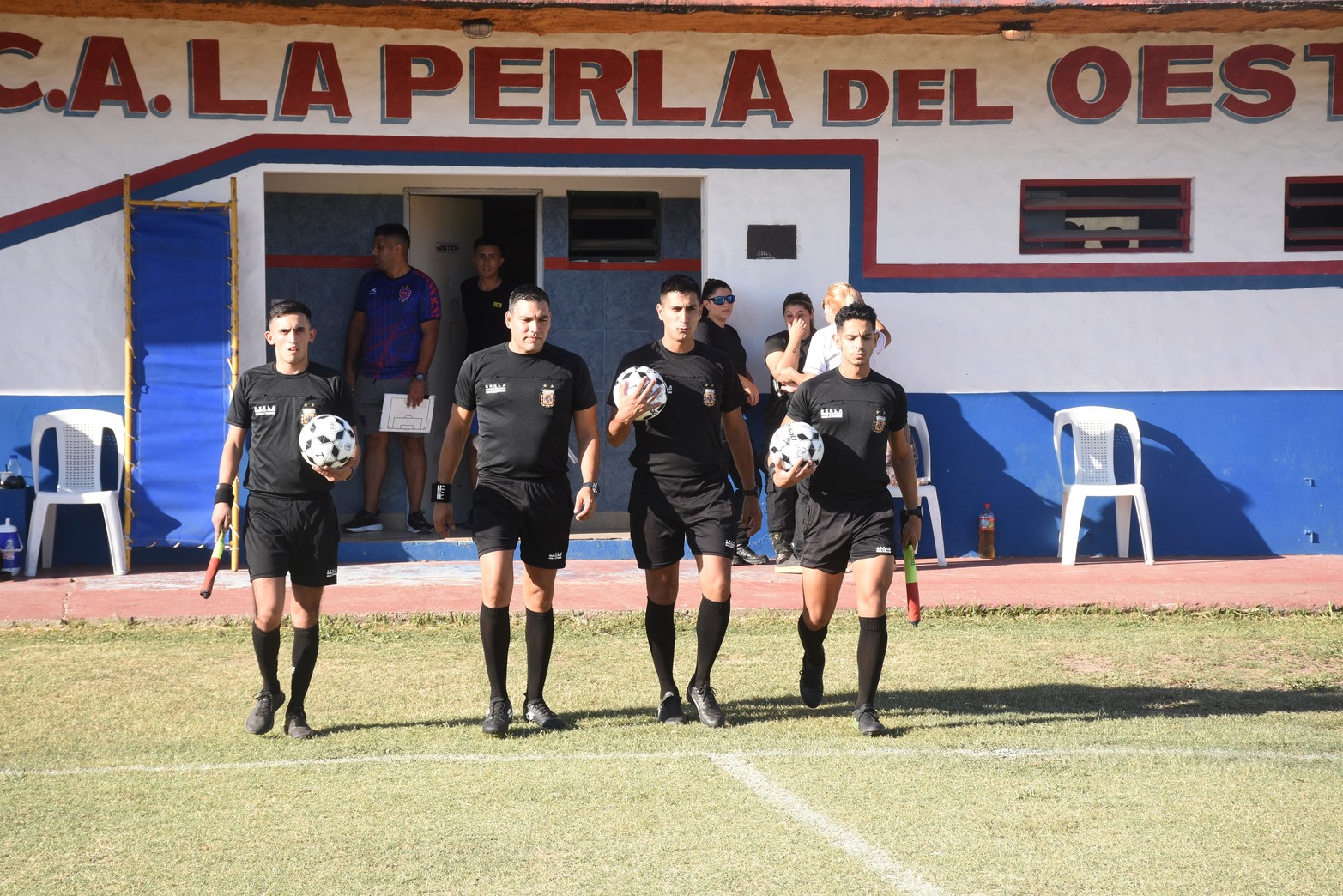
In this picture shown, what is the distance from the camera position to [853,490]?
23.0ft

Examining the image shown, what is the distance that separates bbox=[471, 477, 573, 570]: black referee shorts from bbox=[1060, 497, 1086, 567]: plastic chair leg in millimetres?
5940

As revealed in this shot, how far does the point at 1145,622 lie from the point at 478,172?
6.04 metres

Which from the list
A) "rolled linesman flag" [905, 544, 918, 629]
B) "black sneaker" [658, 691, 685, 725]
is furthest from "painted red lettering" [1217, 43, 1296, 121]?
"black sneaker" [658, 691, 685, 725]

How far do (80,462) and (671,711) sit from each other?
6296 millimetres

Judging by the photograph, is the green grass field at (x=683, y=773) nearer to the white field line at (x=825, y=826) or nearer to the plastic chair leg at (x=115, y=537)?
the white field line at (x=825, y=826)

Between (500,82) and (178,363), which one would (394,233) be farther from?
(178,363)

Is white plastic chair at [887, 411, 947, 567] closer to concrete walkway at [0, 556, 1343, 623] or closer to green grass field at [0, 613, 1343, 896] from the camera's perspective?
concrete walkway at [0, 556, 1343, 623]

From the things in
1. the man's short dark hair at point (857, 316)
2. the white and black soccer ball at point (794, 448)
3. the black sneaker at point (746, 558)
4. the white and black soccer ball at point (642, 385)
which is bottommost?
the black sneaker at point (746, 558)

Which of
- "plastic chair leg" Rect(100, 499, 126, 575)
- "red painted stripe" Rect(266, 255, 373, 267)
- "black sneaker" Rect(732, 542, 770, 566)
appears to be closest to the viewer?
"plastic chair leg" Rect(100, 499, 126, 575)

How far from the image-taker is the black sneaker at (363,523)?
12.1 meters

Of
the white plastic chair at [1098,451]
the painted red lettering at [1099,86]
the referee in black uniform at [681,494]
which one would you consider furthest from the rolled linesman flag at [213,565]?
the painted red lettering at [1099,86]

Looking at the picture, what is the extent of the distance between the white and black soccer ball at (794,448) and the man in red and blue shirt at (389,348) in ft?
18.6

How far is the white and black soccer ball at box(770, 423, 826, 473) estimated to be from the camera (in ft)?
22.1

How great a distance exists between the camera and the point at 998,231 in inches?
474
